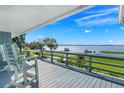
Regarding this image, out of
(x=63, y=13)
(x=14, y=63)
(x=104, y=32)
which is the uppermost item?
(x=104, y=32)

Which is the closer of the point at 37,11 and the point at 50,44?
the point at 37,11

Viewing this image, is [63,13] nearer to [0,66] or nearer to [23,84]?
[23,84]

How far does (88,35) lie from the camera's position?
143 ft

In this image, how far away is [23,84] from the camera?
2.93 m

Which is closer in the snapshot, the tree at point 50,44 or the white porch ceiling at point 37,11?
the white porch ceiling at point 37,11

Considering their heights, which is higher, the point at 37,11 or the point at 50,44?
the point at 37,11

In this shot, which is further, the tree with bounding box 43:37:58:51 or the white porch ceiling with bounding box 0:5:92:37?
the tree with bounding box 43:37:58:51

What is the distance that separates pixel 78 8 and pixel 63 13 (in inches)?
18.2
